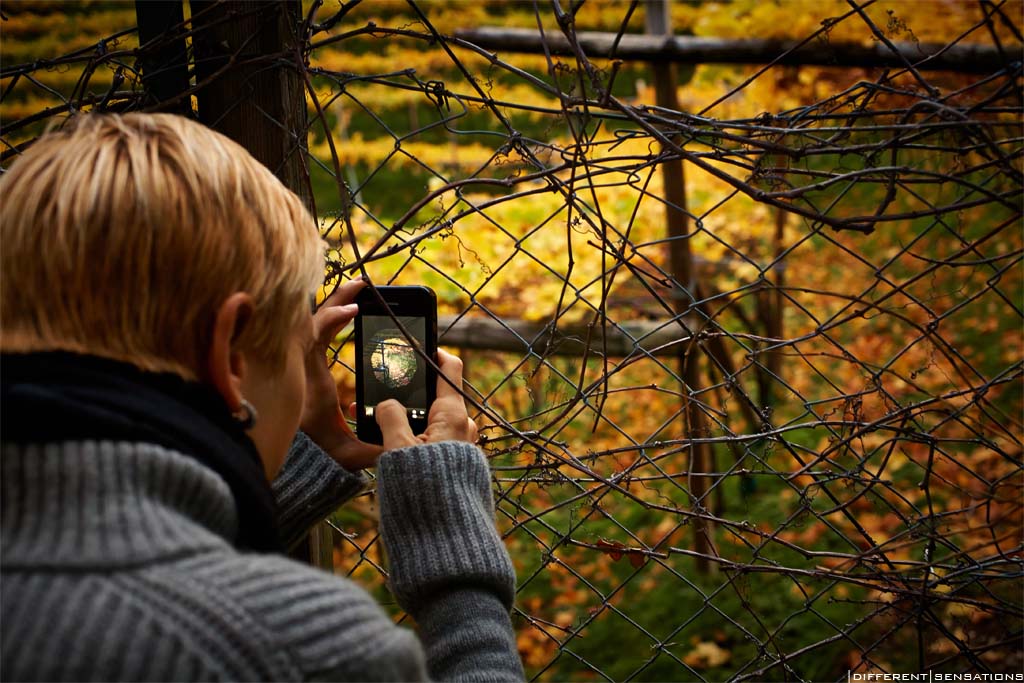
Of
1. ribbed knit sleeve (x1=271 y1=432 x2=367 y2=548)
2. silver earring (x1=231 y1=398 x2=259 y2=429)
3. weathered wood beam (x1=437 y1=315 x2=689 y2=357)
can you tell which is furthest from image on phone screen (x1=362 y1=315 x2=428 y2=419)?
weathered wood beam (x1=437 y1=315 x2=689 y2=357)

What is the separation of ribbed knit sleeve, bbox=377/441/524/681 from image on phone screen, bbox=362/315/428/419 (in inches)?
7.1

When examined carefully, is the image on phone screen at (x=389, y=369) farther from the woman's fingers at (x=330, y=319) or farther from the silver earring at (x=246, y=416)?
the silver earring at (x=246, y=416)

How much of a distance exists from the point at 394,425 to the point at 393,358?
5.4 inches

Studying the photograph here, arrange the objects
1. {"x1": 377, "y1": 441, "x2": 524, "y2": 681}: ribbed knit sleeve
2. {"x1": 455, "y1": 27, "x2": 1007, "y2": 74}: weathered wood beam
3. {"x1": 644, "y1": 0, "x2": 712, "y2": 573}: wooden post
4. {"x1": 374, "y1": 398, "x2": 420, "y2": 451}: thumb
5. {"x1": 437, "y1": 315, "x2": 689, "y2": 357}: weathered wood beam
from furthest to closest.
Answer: {"x1": 644, "y1": 0, "x2": 712, "y2": 573}: wooden post
{"x1": 437, "y1": 315, "x2": 689, "y2": 357}: weathered wood beam
{"x1": 455, "y1": 27, "x2": 1007, "y2": 74}: weathered wood beam
{"x1": 374, "y1": 398, "x2": 420, "y2": 451}: thumb
{"x1": 377, "y1": 441, "x2": 524, "y2": 681}: ribbed knit sleeve

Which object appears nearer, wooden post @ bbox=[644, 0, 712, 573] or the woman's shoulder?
the woman's shoulder

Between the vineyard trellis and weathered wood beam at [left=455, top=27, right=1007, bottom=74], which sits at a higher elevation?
weathered wood beam at [left=455, top=27, right=1007, bottom=74]

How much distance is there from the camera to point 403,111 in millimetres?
8055

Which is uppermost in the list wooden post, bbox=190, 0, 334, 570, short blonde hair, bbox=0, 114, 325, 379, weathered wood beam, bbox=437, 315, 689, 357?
wooden post, bbox=190, 0, 334, 570

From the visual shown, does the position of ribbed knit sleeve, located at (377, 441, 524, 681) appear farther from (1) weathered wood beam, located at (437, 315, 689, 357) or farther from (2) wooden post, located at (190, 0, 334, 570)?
(1) weathered wood beam, located at (437, 315, 689, 357)

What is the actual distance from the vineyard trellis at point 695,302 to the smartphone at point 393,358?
0.11 meters

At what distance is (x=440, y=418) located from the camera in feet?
4.29

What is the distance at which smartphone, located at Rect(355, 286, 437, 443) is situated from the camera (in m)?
1.35

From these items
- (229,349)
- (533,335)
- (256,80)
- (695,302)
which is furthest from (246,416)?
(533,335)

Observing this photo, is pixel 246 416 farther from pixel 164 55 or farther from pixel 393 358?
pixel 164 55
